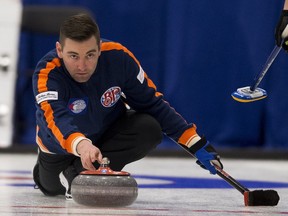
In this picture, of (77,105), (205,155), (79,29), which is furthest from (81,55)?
(205,155)

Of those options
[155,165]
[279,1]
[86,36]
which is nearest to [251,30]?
[279,1]

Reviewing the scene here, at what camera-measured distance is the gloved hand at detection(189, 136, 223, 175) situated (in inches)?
121

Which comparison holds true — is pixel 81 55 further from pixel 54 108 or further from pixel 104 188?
pixel 104 188

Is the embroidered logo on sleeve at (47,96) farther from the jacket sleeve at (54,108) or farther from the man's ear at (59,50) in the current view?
the man's ear at (59,50)

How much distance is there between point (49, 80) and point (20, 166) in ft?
8.35

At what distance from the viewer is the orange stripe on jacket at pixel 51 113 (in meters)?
2.77

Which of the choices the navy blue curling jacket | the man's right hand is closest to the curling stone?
the man's right hand

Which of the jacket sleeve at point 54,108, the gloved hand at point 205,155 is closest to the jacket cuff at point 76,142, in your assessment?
the jacket sleeve at point 54,108

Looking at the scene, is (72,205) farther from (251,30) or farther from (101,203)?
(251,30)

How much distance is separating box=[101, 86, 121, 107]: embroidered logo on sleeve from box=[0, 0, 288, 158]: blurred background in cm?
363

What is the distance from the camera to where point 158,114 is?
329 centimetres

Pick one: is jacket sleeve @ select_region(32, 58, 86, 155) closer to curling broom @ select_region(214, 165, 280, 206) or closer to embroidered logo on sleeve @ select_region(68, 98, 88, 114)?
embroidered logo on sleeve @ select_region(68, 98, 88, 114)

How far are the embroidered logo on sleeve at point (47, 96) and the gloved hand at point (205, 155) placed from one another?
575 millimetres

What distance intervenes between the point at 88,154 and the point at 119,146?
2.58 ft
